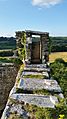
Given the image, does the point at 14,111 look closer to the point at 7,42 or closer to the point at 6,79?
the point at 6,79

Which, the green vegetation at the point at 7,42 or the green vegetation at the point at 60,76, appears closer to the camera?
the green vegetation at the point at 60,76

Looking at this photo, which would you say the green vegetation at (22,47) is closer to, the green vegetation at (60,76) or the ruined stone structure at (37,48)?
the ruined stone structure at (37,48)

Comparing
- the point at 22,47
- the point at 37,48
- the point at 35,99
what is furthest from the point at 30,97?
the point at 22,47

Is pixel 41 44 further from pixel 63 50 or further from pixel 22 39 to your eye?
pixel 63 50

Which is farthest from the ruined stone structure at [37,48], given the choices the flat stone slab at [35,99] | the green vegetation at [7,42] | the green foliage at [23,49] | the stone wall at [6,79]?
the green vegetation at [7,42]

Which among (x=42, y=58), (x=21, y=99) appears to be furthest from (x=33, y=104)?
(x=42, y=58)

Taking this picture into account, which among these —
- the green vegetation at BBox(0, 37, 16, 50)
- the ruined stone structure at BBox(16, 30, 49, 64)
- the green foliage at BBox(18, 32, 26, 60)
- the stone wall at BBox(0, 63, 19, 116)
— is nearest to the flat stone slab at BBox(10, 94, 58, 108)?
the ruined stone structure at BBox(16, 30, 49, 64)
